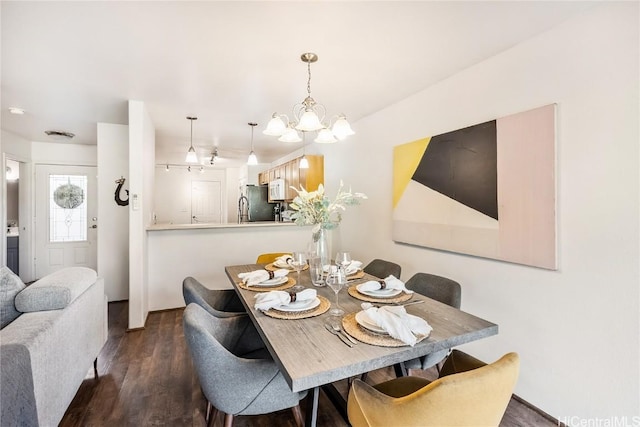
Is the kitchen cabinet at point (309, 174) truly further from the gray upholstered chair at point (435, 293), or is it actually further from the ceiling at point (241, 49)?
the gray upholstered chair at point (435, 293)

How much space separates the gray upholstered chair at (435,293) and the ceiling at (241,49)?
64.9 inches

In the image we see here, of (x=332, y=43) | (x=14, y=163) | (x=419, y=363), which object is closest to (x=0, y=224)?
(x=14, y=163)

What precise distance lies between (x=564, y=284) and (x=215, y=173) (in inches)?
307

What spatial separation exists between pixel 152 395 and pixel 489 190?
2786 mm

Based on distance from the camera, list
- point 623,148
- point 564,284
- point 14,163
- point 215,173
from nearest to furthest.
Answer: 1. point 623,148
2. point 564,284
3. point 14,163
4. point 215,173

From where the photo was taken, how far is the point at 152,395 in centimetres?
203

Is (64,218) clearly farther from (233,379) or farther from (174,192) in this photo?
(233,379)

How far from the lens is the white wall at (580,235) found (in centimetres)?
152

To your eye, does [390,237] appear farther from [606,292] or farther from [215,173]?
[215,173]

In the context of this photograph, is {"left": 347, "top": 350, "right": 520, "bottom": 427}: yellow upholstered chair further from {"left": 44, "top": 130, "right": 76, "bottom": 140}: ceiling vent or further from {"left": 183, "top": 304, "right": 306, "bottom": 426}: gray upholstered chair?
{"left": 44, "top": 130, "right": 76, "bottom": 140}: ceiling vent

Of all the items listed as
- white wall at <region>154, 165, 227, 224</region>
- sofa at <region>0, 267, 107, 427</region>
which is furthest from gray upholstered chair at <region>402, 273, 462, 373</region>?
white wall at <region>154, 165, 227, 224</region>

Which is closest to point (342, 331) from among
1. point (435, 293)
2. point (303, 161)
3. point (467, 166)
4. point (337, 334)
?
point (337, 334)

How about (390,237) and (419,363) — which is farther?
(390,237)

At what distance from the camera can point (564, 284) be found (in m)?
1.76
